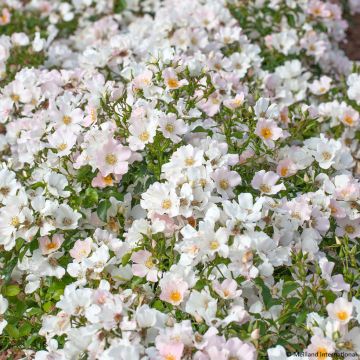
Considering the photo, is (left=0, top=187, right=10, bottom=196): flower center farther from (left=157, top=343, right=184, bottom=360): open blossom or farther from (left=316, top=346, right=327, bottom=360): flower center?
(left=316, top=346, right=327, bottom=360): flower center

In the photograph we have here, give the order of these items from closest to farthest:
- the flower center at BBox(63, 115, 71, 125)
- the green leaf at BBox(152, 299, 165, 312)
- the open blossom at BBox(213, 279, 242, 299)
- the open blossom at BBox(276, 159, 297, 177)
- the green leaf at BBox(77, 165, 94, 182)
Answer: the open blossom at BBox(213, 279, 242, 299)
the green leaf at BBox(152, 299, 165, 312)
the green leaf at BBox(77, 165, 94, 182)
the open blossom at BBox(276, 159, 297, 177)
the flower center at BBox(63, 115, 71, 125)

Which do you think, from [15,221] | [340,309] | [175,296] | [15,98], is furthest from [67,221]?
[340,309]

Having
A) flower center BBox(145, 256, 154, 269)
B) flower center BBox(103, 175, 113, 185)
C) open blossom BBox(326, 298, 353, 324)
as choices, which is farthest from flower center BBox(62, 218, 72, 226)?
open blossom BBox(326, 298, 353, 324)

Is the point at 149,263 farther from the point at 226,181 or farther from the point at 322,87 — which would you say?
the point at 322,87

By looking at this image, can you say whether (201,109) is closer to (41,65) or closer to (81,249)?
(81,249)


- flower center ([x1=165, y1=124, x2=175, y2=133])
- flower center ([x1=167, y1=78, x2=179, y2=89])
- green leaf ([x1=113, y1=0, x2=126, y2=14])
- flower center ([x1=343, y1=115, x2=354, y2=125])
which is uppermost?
flower center ([x1=167, y1=78, x2=179, y2=89])

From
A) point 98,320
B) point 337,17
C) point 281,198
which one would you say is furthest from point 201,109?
point 337,17

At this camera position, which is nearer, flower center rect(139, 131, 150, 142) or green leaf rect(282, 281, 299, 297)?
green leaf rect(282, 281, 299, 297)
